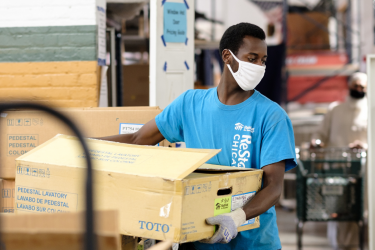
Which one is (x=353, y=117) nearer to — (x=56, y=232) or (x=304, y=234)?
(x=304, y=234)

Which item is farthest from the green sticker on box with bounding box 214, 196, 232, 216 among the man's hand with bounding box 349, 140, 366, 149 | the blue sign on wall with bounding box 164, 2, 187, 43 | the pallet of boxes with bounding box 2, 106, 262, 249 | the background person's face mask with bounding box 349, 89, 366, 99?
the background person's face mask with bounding box 349, 89, 366, 99

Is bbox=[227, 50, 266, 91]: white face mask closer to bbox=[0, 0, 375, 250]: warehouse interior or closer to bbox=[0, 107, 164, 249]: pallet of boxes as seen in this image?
bbox=[0, 0, 375, 250]: warehouse interior

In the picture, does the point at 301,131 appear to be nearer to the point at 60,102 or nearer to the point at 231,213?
the point at 60,102

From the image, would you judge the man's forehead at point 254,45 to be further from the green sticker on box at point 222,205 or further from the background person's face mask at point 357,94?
the background person's face mask at point 357,94

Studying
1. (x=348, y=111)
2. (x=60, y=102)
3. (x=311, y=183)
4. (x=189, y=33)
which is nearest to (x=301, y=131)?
(x=348, y=111)

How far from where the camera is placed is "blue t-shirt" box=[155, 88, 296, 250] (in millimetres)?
1632

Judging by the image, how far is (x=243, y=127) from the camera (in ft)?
5.58

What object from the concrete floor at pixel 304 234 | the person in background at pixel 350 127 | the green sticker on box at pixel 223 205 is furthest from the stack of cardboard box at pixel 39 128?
the concrete floor at pixel 304 234

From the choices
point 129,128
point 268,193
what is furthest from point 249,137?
point 129,128

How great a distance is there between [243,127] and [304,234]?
3.91 m

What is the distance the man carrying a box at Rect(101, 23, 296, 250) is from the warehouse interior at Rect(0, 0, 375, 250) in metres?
0.01

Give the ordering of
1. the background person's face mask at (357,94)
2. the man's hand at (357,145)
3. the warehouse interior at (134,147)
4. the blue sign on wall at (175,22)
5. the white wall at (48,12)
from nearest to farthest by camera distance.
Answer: the warehouse interior at (134,147), the white wall at (48,12), the blue sign on wall at (175,22), the man's hand at (357,145), the background person's face mask at (357,94)

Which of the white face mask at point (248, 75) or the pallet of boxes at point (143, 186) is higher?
the white face mask at point (248, 75)

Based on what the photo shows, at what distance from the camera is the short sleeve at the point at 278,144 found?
160 cm
